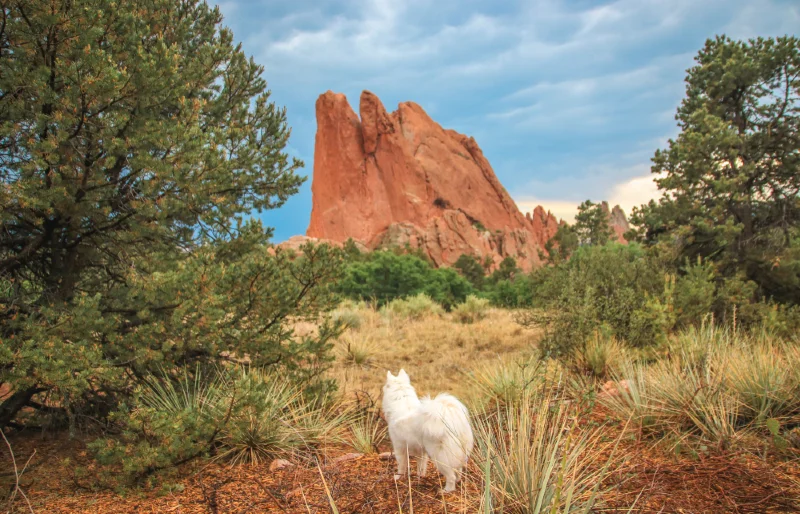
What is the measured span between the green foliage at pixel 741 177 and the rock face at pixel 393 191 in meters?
73.5

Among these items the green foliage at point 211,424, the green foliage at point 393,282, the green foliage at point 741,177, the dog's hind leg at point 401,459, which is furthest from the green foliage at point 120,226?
the green foliage at point 393,282

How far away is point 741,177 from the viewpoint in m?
12.9

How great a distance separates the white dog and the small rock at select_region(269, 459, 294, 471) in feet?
3.58

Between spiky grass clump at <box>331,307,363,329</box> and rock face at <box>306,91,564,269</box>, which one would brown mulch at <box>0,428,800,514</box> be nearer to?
spiky grass clump at <box>331,307,363,329</box>

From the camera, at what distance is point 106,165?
14.4 feet

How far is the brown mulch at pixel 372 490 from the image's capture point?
3309 mm

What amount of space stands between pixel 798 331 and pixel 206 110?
10.8m

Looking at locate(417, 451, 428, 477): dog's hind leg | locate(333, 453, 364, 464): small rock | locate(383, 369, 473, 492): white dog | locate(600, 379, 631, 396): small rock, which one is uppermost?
locate(383, 369, 473, 492): white dog

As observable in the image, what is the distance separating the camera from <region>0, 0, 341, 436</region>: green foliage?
4117 mm

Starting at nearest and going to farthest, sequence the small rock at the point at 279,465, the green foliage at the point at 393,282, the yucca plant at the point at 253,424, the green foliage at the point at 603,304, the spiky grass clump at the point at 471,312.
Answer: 1. the yucca plant at the point at 253,424
2. the small rock at the point at 279,465
3. the green foliage at the point at 603,304
4. the spiky grass clump at the point at 471,312
5. the green foliage at the point at 393,282

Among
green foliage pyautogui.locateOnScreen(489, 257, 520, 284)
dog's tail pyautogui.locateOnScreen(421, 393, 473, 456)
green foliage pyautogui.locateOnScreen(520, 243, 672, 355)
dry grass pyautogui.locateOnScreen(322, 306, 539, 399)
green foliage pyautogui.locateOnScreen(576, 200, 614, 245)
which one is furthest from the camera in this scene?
green foliage pyautogui.locateOnScreen(576, 200, 614, 245)

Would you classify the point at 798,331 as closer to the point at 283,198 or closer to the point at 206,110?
the point at 283,198

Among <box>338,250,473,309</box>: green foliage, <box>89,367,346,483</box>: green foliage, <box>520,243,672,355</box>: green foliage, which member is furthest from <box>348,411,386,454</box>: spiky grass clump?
<box>338,250,473,309</box>: green foliage

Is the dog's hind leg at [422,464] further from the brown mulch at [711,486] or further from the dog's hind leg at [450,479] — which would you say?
the brown mulch at [711,486]
